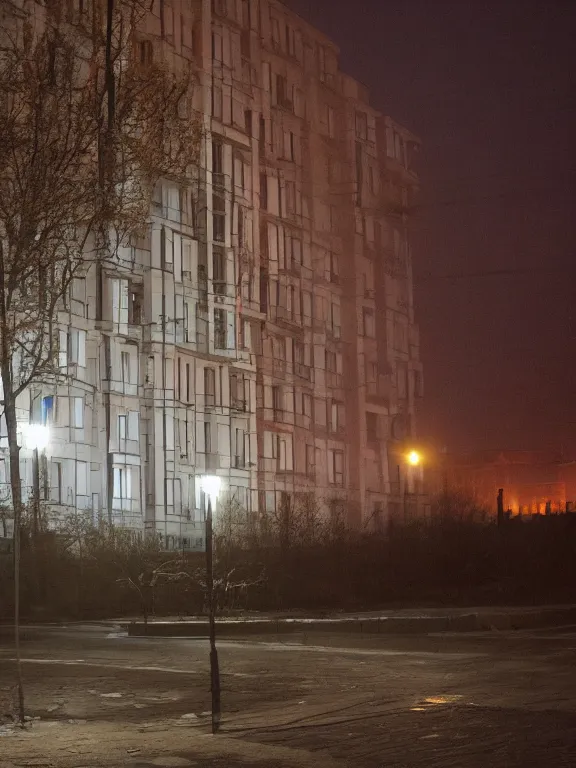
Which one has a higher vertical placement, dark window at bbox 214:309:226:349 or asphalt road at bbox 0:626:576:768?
dark window at bbox 214:309:226:349

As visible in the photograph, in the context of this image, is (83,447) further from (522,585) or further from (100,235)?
(100,235)

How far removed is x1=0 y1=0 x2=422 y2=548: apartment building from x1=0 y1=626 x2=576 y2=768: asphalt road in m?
29.0

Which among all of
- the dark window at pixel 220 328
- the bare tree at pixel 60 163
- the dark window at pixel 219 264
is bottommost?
the bare tree at pixel 60 163

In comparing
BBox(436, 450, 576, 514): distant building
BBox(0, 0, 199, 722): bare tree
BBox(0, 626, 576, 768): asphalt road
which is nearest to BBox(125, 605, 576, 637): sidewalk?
BBox(0, 626, 576, 768): asphalt road

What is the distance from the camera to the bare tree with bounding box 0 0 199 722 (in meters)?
A: 15.5

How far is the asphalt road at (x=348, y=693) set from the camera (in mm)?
11023

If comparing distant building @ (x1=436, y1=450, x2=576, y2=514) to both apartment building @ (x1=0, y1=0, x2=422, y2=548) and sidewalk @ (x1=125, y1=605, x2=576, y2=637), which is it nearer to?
apartment building @ (x1=0, y1=0, x2=422, y2=548)

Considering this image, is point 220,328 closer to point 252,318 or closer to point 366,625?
point 252,318

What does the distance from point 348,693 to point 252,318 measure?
189 ft

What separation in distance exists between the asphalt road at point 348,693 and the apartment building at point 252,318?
29.0 metres

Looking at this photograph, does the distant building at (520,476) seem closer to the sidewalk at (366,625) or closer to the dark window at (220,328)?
the dark window at (220,328)

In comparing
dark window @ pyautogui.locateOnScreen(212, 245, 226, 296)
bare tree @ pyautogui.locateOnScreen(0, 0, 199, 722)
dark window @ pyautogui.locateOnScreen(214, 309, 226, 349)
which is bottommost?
bare tree @ pyautogui.locateOnScreen(0, 0, 199, 722)

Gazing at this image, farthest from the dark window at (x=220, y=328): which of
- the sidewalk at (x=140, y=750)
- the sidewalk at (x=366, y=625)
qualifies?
the sidewalk at (x=140, y=750)

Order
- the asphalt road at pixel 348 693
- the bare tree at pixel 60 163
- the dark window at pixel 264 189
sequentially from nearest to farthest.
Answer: the asphalt road at pixel 348 693 < the bare tree at pixel 60 163 < the dark window at pixel 264 189
